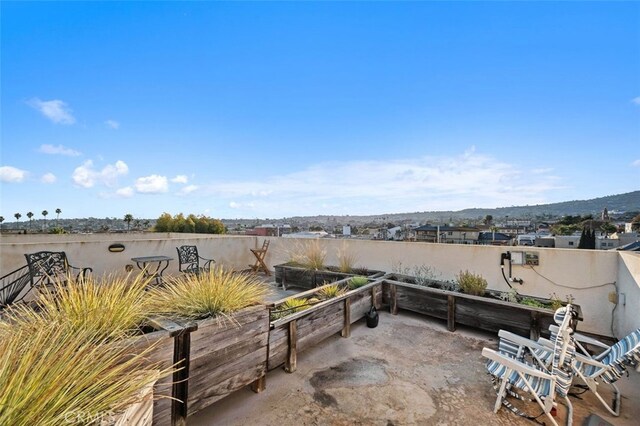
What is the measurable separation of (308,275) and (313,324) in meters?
2.37

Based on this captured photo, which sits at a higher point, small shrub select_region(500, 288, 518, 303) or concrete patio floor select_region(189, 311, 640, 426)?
small shrub select_region(500, 288, 518, 303)

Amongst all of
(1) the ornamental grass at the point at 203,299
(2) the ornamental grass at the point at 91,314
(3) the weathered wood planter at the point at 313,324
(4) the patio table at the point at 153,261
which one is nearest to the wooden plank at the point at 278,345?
(3) the weathered wood planter at the point at 313,324

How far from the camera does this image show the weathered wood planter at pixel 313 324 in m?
2.42

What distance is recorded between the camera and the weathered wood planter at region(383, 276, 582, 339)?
3098 millimetres

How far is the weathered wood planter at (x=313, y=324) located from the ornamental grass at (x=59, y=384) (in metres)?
1.24

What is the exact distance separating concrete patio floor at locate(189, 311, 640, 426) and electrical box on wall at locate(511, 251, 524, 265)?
4.94 feet

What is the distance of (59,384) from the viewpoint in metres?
0.94

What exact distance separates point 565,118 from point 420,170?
423 cm

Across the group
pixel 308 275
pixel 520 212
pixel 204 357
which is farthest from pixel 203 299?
pixel 520 212

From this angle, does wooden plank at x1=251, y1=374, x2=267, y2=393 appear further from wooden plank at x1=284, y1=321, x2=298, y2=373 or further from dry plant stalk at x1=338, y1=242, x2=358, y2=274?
dry plant stalk at x1=338, y1=242, x2=358, y2=274

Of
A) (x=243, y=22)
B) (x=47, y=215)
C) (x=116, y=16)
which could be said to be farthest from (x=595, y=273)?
(x=47, y=215)

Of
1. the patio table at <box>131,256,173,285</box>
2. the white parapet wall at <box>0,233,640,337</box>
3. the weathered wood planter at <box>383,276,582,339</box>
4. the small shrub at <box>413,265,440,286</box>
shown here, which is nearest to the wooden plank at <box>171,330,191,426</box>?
the patio table at <box>131,256,173,285</box>

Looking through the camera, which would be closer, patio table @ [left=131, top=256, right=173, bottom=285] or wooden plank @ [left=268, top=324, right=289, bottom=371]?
wooden plank @ [left=268, top=324, right=289, bottom=371]

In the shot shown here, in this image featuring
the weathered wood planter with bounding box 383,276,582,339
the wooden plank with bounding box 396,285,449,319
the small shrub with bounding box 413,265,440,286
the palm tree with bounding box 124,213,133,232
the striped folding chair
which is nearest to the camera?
the striped folding chair
